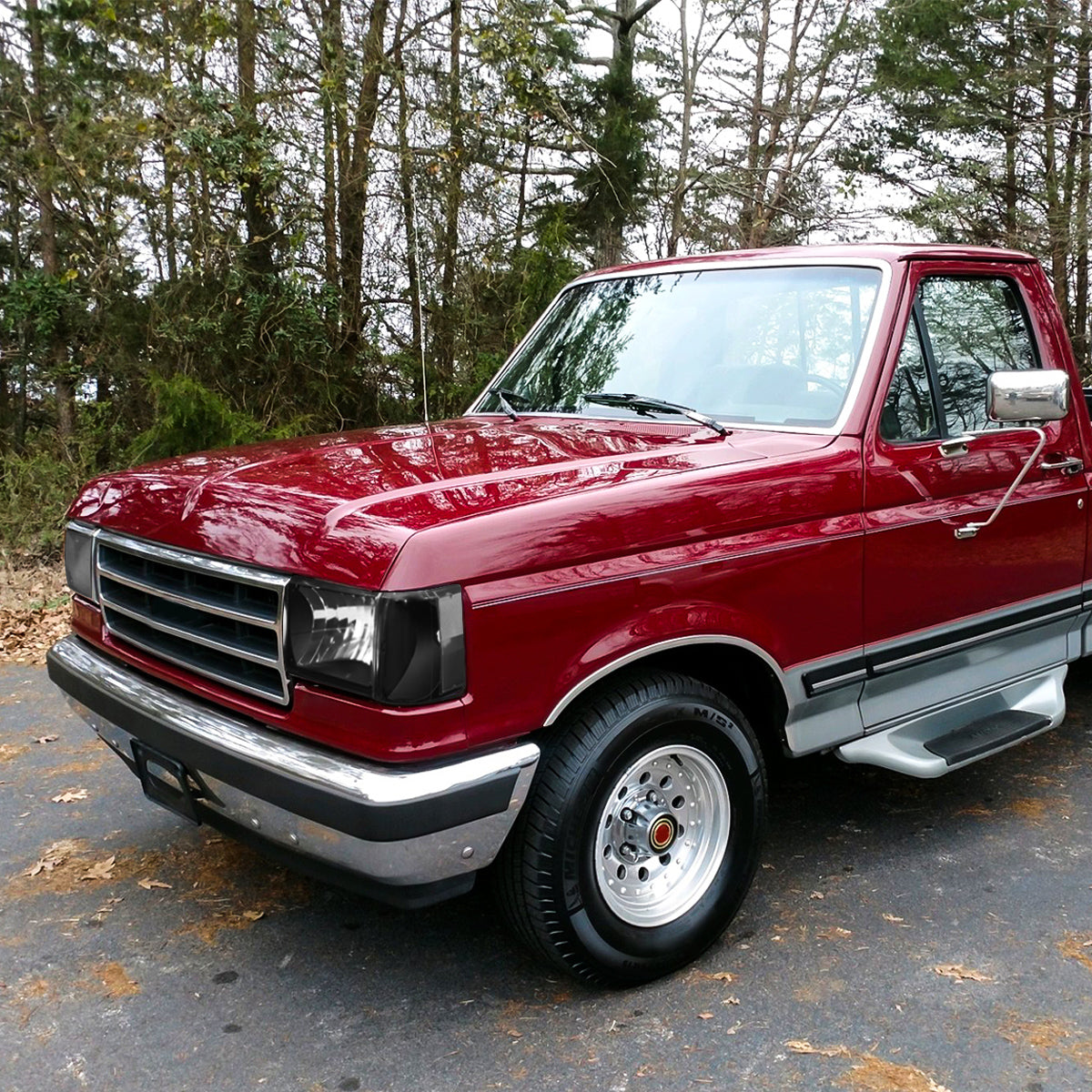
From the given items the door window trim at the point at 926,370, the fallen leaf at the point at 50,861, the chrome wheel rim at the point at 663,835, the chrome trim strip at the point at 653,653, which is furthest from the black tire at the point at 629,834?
the fallen leaf at the point at 50,861

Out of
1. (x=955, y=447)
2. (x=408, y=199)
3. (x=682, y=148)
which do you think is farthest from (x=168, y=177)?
(x=955, y=447)

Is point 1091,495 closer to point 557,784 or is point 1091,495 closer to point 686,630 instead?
point 686,630

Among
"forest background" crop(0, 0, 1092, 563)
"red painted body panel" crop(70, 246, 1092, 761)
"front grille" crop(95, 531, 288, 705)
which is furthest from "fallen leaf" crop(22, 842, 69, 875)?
"forest background" crop(0, 0, 1092, 563)

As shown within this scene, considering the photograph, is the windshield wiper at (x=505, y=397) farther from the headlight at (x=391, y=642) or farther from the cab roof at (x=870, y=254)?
the headlight at (x=391, y=642)

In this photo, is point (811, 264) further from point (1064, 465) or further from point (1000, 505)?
point (1064, 465)

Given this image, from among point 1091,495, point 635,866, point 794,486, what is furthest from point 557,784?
point 1091,495

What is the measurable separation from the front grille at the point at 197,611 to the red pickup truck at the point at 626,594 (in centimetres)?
1

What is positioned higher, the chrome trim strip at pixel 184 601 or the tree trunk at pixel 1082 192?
the tree trunk at pixel 1082 192

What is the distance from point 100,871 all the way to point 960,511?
128 inches

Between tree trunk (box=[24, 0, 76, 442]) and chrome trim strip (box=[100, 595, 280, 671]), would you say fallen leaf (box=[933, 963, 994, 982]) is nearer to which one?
chrome trim strip (box=[100, 595, 280, 671])

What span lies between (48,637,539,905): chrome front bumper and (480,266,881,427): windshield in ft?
5.30

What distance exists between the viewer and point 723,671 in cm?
334

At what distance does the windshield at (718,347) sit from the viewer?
3635 millimetres

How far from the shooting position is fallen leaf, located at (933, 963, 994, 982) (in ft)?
9.94
